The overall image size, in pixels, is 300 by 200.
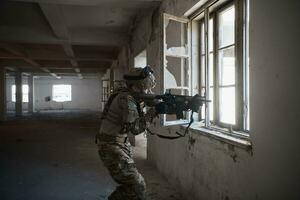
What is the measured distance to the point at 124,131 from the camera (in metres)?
2.52

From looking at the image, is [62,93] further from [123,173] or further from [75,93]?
[123,173]

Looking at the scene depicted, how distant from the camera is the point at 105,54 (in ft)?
35.8

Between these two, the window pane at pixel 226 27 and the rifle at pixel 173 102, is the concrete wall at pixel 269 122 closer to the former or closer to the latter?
the rifle at pixel 173 102

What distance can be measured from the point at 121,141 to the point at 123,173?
28 centimetres

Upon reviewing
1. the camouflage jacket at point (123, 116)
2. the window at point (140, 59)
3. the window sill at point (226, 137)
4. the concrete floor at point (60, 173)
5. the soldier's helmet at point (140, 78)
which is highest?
the window at point (140, 59)

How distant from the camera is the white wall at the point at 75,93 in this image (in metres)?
24.2

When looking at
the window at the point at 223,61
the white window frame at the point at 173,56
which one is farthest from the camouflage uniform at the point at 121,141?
the window at the point at 223,61

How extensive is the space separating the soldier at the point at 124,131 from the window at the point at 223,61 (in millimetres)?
623

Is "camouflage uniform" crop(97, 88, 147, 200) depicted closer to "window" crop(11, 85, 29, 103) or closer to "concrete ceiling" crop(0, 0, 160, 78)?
"concrete ceiling" crop(0, 0, 160, 78)

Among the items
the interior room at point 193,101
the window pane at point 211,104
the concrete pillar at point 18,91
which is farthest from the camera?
the concrete pillar at point 18,91

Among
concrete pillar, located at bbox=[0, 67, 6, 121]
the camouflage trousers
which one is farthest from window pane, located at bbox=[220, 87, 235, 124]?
concrete pillar, located at bbox=[0, 67, 6, 121]

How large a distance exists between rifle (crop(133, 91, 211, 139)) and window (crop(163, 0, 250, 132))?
12.7 inches

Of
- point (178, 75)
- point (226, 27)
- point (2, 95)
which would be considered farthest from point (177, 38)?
point (2, 95)

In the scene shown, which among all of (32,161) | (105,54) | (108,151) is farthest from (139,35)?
(105,54)
